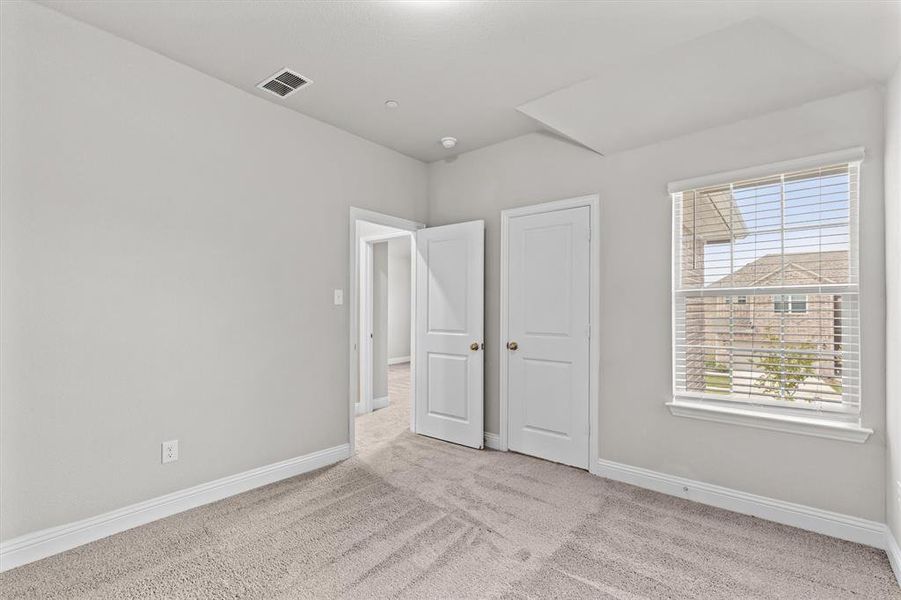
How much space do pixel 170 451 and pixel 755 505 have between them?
11.1 ft

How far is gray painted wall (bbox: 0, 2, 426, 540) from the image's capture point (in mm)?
2121

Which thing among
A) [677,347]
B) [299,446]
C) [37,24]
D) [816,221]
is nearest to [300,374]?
[299,446]

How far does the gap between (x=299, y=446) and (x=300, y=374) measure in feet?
1.71

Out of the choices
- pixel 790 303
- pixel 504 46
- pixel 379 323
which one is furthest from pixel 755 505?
pixel 379 323

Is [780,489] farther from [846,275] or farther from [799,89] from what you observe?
[799,89]

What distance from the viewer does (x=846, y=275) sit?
7.82 ft

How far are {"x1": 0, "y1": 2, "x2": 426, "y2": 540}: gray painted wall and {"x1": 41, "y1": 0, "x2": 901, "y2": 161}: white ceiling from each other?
0.98 feet

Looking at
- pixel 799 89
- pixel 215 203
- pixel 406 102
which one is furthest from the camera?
pixel 406 102

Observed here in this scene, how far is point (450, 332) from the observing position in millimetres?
4055

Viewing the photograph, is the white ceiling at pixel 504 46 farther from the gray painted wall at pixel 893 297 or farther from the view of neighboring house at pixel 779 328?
the view of neighboring house at pixel 779 328

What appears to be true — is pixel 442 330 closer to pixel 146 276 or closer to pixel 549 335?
pixel 549 335

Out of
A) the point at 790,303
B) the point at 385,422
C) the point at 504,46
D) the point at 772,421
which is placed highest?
the point at 504,46

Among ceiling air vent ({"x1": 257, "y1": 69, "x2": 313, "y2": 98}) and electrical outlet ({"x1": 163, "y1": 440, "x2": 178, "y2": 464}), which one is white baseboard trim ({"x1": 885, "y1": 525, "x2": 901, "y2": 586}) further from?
ceiling air vent ({"x1": 257, "y1": 69, "x2": 313, "y2": 98})

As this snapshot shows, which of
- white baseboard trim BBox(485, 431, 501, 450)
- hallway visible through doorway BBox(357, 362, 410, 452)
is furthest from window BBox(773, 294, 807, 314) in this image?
hallway visible through doorway BBox(357, 362, 410, 452)
